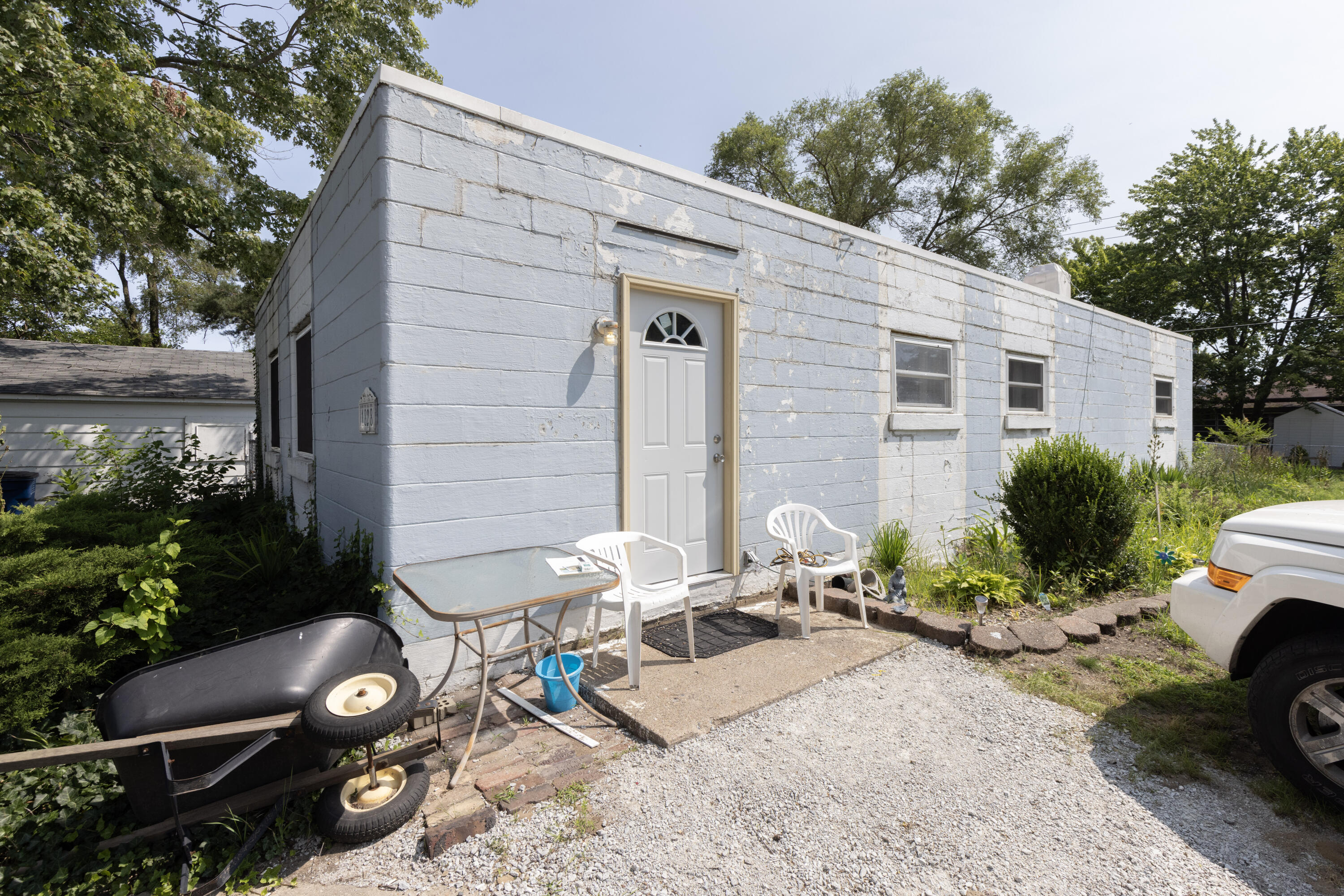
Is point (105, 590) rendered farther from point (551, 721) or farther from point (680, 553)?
point (680, 553)

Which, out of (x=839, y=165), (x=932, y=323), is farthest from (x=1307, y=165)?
(x=932, y=323)

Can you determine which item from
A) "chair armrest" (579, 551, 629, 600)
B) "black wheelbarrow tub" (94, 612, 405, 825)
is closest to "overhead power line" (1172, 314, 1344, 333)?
"chair armrest" (579, 551, 629, 600)

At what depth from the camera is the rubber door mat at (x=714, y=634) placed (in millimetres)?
3807

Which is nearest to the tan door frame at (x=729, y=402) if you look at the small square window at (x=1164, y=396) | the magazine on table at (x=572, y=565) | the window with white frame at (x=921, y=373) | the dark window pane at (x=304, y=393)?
the magazine on table at (x=572, y=565)

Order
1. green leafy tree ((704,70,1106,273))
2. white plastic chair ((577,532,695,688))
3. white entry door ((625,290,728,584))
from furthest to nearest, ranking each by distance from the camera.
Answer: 1. green leafy tree ((704,70,1106,273))
2. white entry door ((625,290,728,584))
3. white plastic chair ((577,532,695,688))

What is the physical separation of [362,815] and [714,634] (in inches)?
94.6

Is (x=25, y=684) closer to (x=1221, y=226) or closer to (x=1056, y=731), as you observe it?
(x=1056, y=731)

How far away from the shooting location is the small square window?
1086 centimetres

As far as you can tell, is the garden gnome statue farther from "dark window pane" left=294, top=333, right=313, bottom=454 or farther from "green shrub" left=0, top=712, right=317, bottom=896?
"dark window pane" left=294, top=333, right=313, bottom=454

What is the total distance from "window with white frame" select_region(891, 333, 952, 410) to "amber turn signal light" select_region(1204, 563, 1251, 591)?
3.62 meters

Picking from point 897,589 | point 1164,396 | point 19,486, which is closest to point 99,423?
point 19,486

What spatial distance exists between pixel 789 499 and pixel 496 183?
3264 mm

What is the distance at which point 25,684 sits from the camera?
233 cm

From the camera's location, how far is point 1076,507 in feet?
16.1
